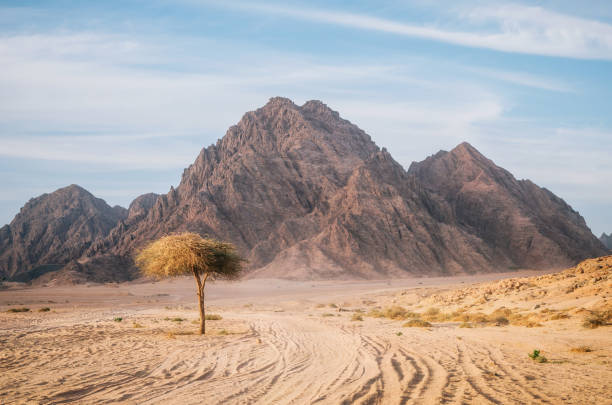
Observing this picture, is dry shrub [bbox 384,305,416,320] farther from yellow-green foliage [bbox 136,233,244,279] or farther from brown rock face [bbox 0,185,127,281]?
brown rock face [bbox 0,185,127,281]

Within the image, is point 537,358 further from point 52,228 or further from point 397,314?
point 52,228

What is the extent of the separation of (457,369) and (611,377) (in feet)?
9.93

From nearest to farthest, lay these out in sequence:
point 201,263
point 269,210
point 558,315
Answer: point 558,315
point 201,263
point 269,210

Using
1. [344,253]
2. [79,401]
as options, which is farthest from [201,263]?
[344,253]

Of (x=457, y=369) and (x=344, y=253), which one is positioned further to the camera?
(x=344, y=253)

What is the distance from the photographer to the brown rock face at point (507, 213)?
102812mm

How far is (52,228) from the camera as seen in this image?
462ft

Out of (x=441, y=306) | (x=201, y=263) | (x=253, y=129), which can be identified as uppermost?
(x=253, y=129)

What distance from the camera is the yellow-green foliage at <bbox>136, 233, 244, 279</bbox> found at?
1905 cm

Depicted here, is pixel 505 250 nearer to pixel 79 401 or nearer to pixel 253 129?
pixel 253 129

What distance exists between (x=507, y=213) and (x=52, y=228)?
131m

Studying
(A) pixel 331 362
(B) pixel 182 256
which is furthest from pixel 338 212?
(A) pixel 331 362

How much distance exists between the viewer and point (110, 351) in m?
14.0

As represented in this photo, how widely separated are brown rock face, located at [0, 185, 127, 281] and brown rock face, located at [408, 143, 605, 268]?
97.8 m
